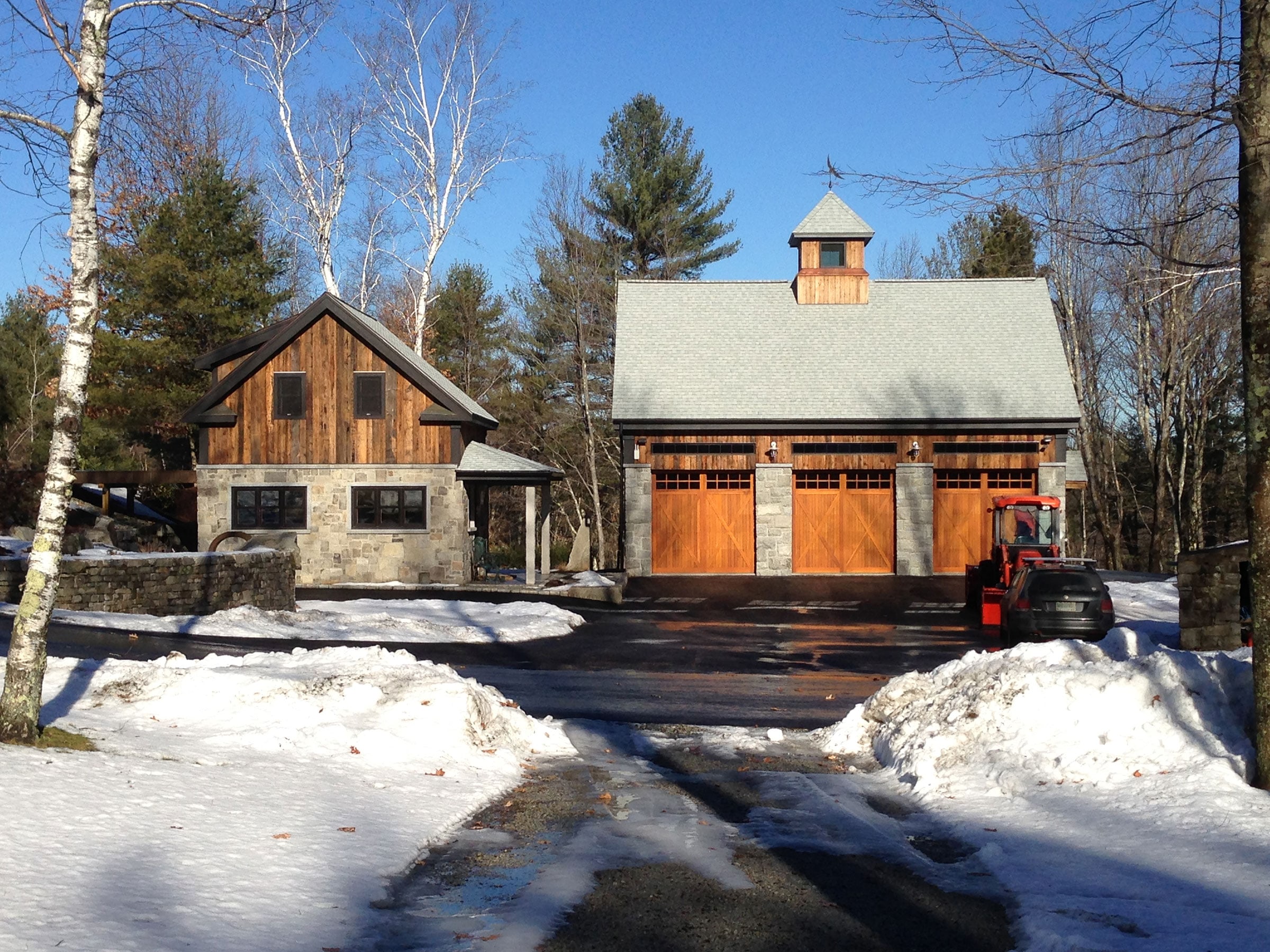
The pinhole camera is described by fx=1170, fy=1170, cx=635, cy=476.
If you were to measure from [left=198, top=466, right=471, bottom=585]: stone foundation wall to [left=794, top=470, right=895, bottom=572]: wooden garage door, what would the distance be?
9.08 meters

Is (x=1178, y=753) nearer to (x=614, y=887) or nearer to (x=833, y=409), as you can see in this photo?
(x=614, y=887)

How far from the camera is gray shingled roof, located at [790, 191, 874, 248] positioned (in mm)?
34719

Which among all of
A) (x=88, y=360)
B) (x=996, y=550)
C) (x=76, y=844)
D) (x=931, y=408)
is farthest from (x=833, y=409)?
(x=76, y=844)

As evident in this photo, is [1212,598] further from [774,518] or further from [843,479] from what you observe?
[843,479]

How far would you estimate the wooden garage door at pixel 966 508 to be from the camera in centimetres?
3166

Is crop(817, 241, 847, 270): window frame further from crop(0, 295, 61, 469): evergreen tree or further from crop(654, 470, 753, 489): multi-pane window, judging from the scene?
crop(0, 295, 61, 469): evergreen tree

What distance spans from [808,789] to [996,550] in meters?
15.3

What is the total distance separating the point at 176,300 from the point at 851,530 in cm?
2320

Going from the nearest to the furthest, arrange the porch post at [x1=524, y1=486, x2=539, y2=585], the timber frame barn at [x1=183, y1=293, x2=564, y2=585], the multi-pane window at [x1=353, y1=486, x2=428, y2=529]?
the porch post at [x1=524, y1=486, x2=539, y2=585], the timber frame barn at [x1=183, y1=293, x2=564, y2=585], the multi-pane window at [x1=353, y1=486, x2=428, y2=529]

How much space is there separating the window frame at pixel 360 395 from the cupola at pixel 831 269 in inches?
516

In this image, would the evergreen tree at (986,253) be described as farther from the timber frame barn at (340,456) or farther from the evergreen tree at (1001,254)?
the timber frame barn at (340,456)

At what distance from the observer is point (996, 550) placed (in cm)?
2314

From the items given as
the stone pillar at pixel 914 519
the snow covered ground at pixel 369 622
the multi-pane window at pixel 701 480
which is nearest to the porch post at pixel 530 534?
the multi-pane window at pixel 701 480

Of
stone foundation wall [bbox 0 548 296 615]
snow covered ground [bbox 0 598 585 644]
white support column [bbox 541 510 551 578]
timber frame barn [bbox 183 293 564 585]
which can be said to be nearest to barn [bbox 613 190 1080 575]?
white support column [bbox 541 510 551 578]
